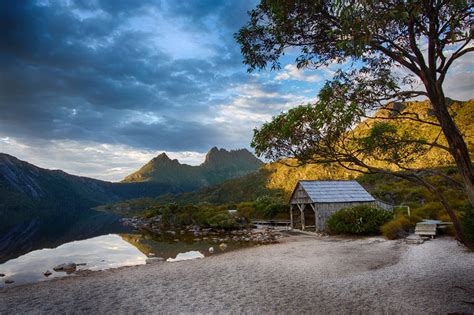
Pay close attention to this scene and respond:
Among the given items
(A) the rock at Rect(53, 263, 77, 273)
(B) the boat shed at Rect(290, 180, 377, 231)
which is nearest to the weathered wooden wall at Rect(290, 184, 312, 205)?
(B) the boat shed at Rect(290, 180, 377, 231)

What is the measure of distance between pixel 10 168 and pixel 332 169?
22820 cm

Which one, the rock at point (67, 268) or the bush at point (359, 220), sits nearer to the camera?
the rock at point (67, 268)

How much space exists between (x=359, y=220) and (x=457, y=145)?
55.6 ft

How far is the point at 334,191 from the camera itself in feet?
90.6

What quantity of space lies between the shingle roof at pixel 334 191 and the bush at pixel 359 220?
253 centimetres

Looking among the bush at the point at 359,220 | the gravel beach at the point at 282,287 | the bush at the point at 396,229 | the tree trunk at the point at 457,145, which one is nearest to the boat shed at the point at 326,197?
the bush at the point at 359,220

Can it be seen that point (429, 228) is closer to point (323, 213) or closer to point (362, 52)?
point (323, 213)

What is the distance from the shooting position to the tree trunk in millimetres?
6582

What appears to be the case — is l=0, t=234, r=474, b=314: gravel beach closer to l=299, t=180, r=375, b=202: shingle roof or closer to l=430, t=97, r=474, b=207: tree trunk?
l=430, t=97, r=474, b=207: tree trunk

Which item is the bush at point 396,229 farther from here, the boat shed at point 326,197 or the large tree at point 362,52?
the large tree at point 362,52

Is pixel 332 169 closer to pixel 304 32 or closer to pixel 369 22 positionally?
pixel 304 32

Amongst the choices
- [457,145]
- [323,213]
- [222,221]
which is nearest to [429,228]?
[323,213]

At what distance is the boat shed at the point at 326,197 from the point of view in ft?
85.8

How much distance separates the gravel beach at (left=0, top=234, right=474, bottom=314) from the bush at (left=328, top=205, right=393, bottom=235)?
6.47 meters
